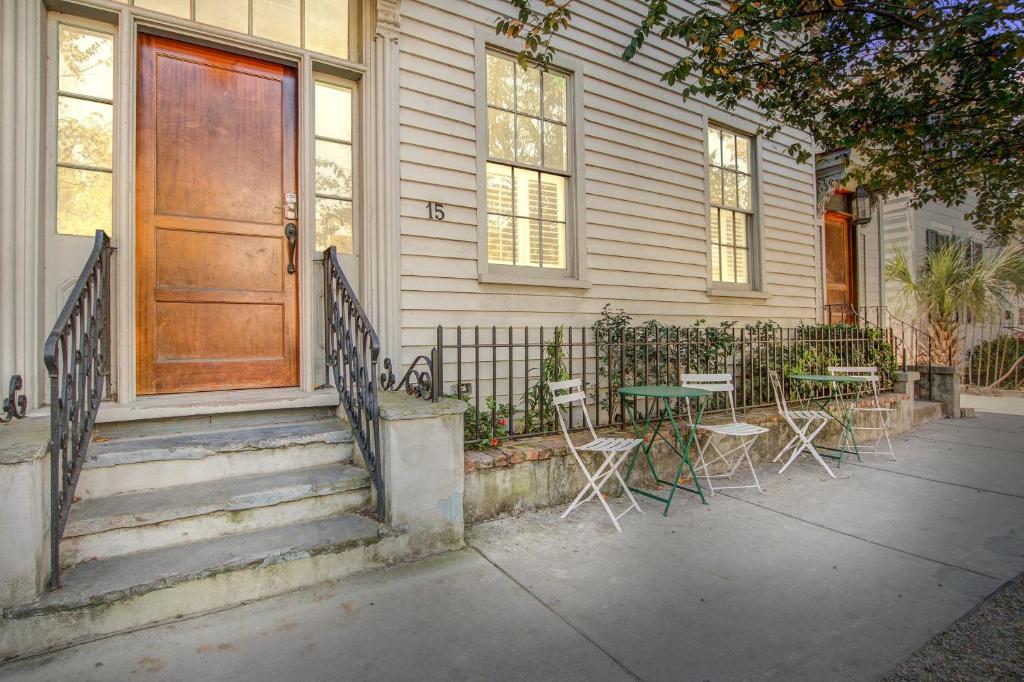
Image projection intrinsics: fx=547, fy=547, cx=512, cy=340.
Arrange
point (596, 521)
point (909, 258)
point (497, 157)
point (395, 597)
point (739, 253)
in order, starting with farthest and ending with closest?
point (909, 258) → point (739, 253) → point (497, 157) → point (596, 521) → point (395, 597)

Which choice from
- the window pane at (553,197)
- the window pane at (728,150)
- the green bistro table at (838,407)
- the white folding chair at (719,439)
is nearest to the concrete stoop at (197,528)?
the white folding chair at (719,439)

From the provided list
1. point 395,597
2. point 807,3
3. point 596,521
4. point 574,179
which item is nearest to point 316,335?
point 395,597

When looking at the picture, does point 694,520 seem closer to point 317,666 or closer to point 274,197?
point 317,666

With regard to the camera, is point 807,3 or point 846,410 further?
point 846,410

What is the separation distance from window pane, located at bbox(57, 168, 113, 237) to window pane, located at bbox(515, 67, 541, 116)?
340 centimetres

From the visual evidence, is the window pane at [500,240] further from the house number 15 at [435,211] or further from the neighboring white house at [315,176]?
the house number 15 at [435,211]

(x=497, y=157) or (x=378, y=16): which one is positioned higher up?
(x=378, y=16)

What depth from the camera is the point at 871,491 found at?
13.9 feet

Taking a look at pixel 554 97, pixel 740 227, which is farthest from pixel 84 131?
pixel 740 227

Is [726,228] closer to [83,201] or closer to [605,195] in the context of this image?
[605,195]

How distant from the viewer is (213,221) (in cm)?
372

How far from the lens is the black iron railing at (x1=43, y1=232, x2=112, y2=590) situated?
7.42 ft

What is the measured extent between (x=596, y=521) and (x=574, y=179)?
3361 millimetres

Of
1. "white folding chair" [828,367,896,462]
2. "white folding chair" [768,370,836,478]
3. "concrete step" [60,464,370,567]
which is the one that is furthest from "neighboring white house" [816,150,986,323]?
"concrete step" [60,464,370,567]
